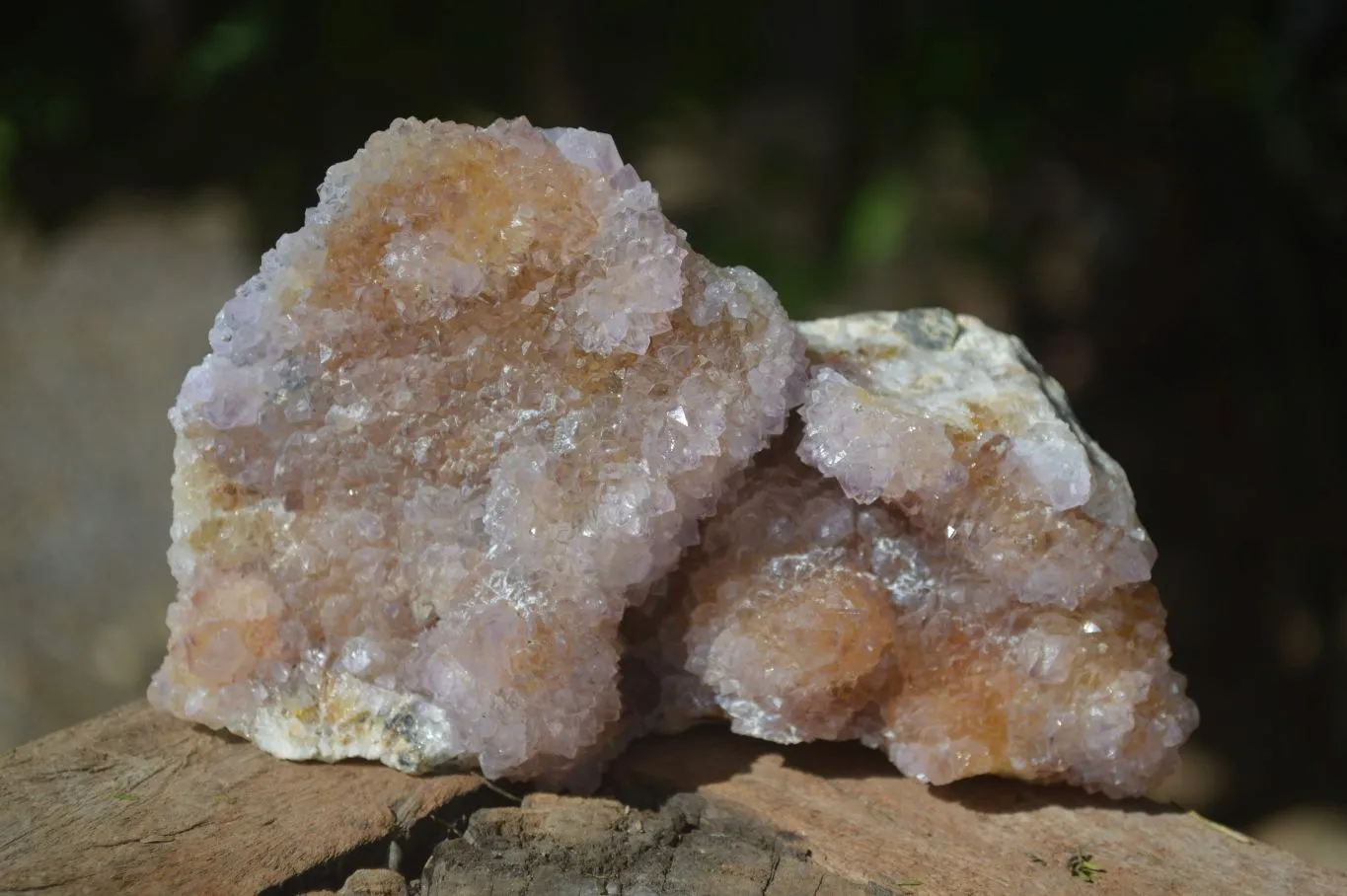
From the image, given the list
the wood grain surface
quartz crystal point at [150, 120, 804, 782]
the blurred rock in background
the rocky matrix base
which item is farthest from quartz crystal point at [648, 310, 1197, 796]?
the blurred rock in background

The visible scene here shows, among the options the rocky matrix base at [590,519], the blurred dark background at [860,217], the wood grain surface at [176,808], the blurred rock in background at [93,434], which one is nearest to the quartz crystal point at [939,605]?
the rocky matrix base at [590,519]

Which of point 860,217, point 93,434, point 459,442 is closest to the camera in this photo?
point 459,442

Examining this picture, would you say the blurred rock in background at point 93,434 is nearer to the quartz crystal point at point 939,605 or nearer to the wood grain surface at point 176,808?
the wood grain surface at point 176,808

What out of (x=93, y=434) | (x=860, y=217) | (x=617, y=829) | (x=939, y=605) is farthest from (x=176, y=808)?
(x=93, y=434)

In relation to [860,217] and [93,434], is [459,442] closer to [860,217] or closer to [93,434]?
[860,217]

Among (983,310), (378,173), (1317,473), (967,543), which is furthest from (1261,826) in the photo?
(378,173)

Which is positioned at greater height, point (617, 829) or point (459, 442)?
point (459, 442)

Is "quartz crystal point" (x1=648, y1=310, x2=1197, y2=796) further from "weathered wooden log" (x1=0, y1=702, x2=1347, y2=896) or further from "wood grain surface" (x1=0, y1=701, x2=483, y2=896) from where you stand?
"wood grain surface" (x1=0, y1=701, x2=483, y2=896)
